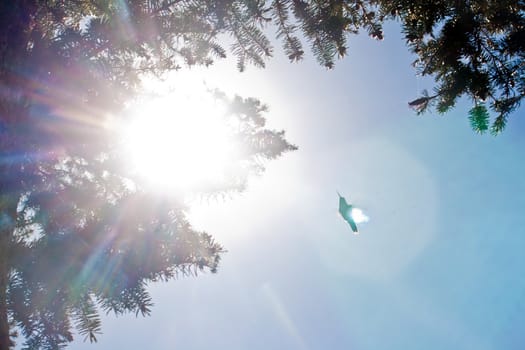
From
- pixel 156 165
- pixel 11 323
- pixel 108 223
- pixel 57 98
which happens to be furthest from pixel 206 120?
pixel 11 323

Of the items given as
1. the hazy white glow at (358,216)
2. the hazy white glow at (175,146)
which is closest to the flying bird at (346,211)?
the hazy white glow at (358,216)

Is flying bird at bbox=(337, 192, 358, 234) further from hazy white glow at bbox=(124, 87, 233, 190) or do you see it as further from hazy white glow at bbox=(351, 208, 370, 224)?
hazy white glow at bbox=(124, 87, 233, 190)

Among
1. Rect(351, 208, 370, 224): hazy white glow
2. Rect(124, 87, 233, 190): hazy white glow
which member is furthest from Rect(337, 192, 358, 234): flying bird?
Rect(124, 87, 233, 190): hazy white glow

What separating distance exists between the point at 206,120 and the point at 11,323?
10.9 ft

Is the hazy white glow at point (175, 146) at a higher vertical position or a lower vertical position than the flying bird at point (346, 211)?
higher

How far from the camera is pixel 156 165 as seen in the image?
4.27 metres

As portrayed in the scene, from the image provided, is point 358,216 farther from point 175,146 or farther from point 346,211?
point 175,146

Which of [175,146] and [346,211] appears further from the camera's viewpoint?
[175,146]

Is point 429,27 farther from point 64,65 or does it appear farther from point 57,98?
point 57,98

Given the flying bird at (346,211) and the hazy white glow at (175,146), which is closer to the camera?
the flying bird at (346,211)

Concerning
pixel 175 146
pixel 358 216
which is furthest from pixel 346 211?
pixel 175 146

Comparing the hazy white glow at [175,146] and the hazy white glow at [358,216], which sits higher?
the hazy white glow at [175,146]

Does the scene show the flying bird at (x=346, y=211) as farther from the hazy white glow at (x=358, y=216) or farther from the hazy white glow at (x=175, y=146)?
the hazy white glow at (x=175, y=146)

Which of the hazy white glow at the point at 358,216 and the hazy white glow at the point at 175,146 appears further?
the hazy white glow at the point at 175,146
